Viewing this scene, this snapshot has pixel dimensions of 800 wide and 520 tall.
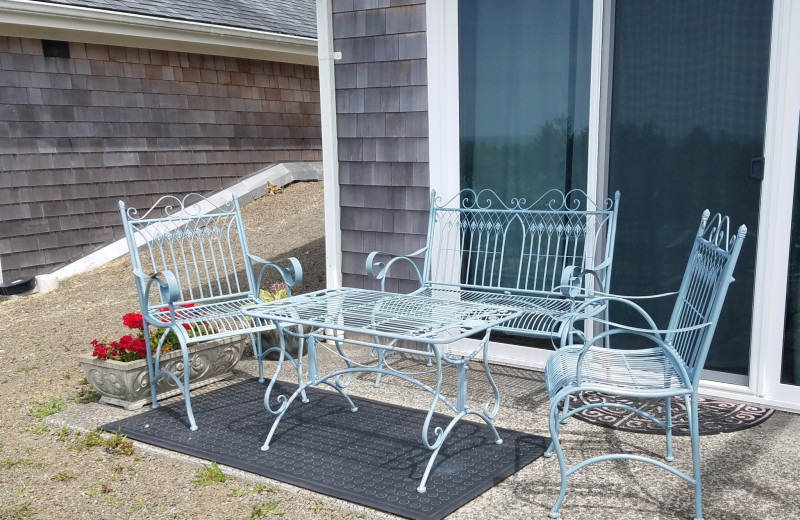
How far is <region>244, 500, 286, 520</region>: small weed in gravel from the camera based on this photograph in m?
2.60

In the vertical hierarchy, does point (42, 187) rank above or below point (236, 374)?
above

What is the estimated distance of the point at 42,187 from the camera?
6840 millimetres

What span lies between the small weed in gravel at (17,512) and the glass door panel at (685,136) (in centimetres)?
A: 292

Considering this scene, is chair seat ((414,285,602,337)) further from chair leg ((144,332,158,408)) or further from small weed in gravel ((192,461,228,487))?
chair leg ((144,332,158,408))

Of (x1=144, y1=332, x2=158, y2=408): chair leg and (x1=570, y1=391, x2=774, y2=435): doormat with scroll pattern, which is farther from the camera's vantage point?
(x1=144, y1=332, x2=158, y2=408): chair leg

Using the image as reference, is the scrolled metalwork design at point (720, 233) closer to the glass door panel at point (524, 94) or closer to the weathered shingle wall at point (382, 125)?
the glass door panel at point (524, 94)

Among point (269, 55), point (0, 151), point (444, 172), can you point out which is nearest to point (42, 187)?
point (0, 151)

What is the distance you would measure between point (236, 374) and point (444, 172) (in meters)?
1.68

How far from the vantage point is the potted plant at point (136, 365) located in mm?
3679

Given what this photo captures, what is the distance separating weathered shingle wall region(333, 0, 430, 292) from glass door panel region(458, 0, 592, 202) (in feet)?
0.96

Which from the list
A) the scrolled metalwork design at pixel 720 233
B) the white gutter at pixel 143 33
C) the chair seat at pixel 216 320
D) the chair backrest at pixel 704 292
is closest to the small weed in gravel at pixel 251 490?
the chair seat at pixel 216 320

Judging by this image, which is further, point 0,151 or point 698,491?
point 0,151

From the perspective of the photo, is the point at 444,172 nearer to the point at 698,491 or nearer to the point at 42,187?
the point at 698,491

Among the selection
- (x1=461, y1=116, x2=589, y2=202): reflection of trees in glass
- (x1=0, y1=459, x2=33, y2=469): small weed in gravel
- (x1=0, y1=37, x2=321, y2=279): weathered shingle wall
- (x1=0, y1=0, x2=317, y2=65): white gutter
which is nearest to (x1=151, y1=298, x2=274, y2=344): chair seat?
(x1=0, y1=459, x2=33, y2=469): small weed in gravel
